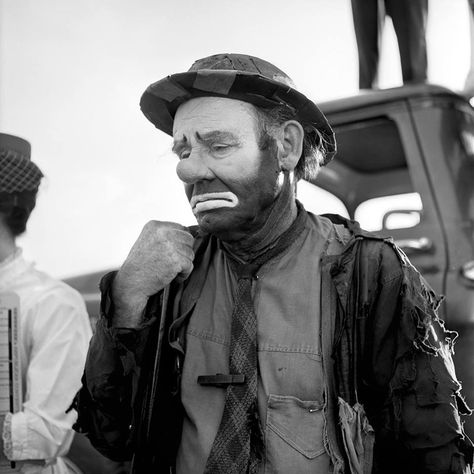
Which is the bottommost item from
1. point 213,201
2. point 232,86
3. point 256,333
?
point 256,333

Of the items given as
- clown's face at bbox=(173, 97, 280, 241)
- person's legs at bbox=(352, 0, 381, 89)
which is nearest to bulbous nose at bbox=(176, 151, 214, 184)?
clown's face at bbox=(173, 97, 280, 241)

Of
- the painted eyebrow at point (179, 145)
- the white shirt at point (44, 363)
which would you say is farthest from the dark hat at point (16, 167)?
the painted eyebrow at point (179, 145)

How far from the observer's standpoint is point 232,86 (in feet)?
5.72

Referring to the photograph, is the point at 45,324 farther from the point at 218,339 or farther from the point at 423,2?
the point at 423,2

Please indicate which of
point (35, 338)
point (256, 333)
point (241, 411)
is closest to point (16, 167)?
point (35, 338)

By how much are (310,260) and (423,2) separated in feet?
6.39

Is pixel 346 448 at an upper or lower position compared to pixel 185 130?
lower

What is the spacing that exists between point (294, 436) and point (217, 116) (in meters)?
0.81

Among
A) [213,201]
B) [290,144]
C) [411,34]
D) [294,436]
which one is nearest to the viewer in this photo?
[294,436]

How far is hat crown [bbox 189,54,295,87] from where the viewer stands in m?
1.77

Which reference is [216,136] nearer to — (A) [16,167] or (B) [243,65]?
(B) [243,65]

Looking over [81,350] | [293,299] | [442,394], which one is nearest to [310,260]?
[293,299]

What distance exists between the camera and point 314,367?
1.62 m

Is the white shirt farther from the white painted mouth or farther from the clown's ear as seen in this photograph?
the clown's ear
